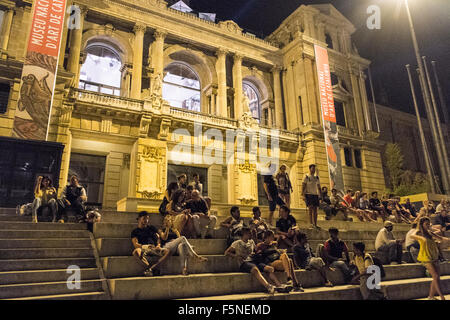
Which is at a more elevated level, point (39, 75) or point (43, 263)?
point (39, 75)

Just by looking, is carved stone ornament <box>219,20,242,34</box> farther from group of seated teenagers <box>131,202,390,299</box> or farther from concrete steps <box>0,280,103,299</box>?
concrete steps <box>0,280,103,299</box>

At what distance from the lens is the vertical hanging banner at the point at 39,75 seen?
13406 millimetres

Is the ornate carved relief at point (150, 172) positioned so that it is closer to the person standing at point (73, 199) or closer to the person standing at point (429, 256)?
the person standing at point (73, 199)

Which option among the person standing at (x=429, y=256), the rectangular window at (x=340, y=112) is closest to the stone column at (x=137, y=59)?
the rectangular window at (x=340, y=112)

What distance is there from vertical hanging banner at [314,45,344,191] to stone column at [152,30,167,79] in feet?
36.3

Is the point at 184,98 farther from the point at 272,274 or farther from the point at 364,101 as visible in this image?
the point at 272,274

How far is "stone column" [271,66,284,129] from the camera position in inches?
976

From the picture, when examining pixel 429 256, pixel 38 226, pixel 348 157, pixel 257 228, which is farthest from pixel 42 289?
pixel 348 157

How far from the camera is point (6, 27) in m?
15.6

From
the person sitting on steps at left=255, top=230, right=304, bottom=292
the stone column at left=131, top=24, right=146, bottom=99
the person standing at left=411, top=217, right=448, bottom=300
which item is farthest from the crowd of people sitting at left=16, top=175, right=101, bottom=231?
the stone column at left=131, top=24, right=146, bottom=99

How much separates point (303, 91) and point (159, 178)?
1329cm

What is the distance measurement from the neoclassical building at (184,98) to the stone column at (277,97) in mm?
85

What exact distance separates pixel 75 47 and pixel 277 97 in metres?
15.1
